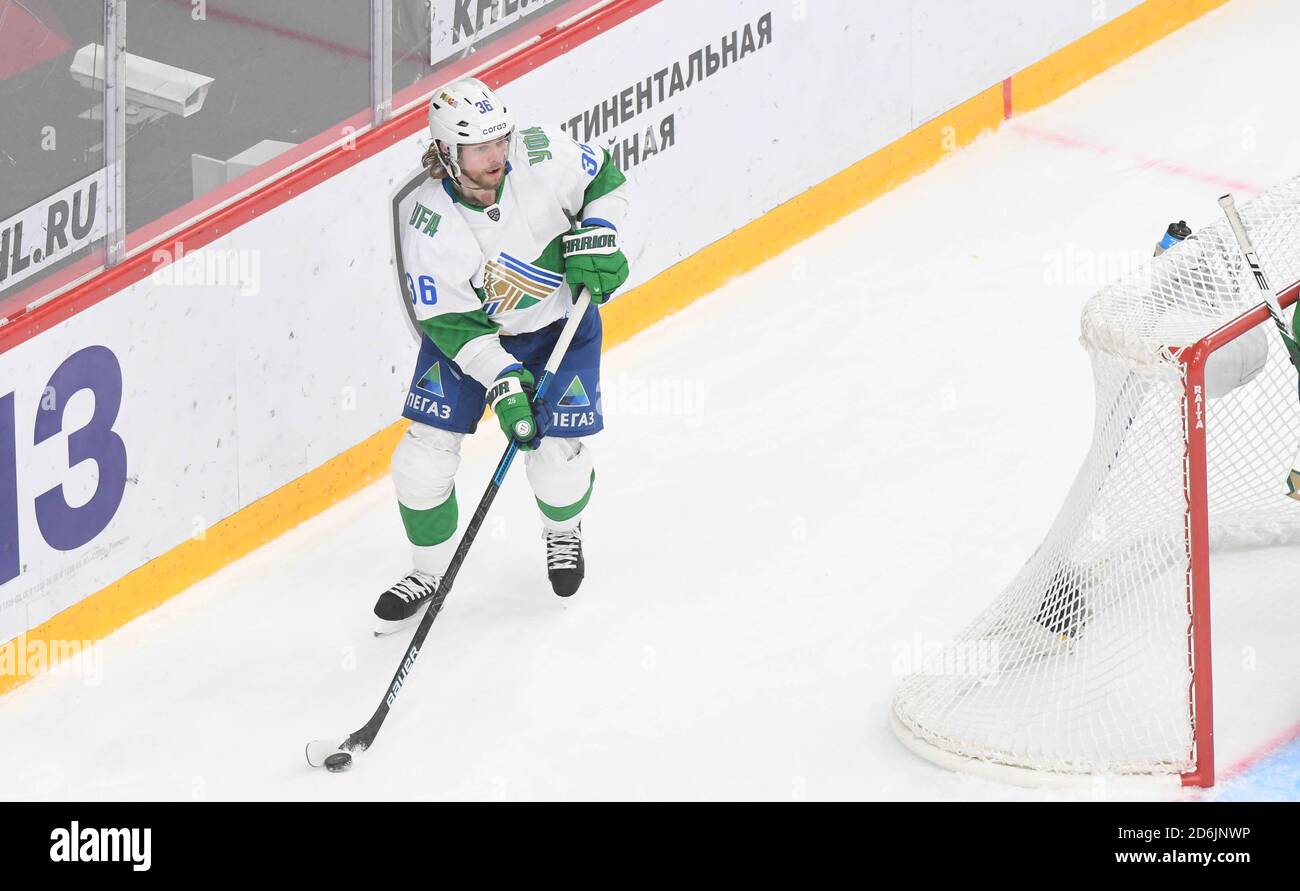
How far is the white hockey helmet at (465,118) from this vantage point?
4891 millimetres

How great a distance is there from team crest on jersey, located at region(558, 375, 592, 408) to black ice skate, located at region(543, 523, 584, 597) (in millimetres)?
337

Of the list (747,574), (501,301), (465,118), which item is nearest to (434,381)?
(501,301)

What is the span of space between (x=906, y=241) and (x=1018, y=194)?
0.44 metres

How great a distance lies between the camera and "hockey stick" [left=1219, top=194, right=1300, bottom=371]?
178 inches

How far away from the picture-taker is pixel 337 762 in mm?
4844

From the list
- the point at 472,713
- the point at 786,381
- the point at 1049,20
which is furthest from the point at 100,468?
the point at 1049,20

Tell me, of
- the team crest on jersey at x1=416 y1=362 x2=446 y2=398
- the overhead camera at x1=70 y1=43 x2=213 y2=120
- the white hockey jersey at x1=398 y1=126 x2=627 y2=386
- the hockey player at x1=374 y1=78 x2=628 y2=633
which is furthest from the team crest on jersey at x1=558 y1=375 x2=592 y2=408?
the overhead camera at x1=70 y1=43 x2=213 y2=120

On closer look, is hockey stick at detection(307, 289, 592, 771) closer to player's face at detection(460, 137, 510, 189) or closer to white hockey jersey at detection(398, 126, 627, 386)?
white hockey jersey at detection(398, 126, 627, 386)

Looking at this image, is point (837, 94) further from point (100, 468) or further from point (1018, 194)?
point (100, 468)

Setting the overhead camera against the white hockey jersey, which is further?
the overhead camera

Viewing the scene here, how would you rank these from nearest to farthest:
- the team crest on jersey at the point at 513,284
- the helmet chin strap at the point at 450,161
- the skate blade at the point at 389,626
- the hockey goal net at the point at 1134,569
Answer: the hockey goal net at the point at 1134,569
the helmet chin strap at the point at 450,161
the team crest on jersey at the point at 513,284
the skate blade at the point at 389,626

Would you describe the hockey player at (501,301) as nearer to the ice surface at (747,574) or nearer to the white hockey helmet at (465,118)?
the white hockey helmet at (465,118)

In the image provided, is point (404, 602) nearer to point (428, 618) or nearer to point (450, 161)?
point (428, 618)

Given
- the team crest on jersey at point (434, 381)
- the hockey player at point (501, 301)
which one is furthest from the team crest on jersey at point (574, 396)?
the team crest on jersey at point (434, 381)
